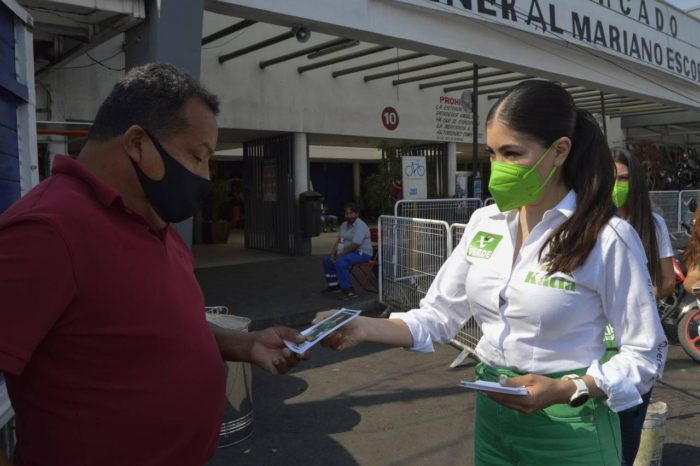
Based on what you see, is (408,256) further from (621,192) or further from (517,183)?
(517,183)

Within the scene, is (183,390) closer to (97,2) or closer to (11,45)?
(11,45)

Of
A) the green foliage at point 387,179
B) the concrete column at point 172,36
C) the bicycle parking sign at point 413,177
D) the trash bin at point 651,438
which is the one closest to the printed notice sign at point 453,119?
the green foliage at point 387,179

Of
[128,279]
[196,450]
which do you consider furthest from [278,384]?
[128,279]

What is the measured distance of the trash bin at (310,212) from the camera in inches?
480

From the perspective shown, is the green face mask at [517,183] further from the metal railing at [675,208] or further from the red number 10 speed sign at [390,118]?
the metal railing at [675,208]

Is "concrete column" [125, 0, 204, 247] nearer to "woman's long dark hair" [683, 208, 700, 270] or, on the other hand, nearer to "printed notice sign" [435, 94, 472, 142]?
"woman's long dark hair" [683, 208, 700, 270]

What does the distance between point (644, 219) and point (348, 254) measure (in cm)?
594

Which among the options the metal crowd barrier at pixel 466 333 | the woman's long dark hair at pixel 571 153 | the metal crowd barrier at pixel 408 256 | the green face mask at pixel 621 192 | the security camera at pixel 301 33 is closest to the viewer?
the woman's long dark hair at pixel 571 153

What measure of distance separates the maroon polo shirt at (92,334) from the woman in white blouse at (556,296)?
0.70 meters

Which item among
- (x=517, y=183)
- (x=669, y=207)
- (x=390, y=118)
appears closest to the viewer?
(x=517, y=183)

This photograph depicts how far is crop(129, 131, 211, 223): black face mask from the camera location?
1.60 meters

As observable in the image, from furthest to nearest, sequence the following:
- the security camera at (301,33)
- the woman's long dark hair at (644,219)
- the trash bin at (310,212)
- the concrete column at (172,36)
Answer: the trash bin at (310,212) → the security camera at (301,33) → the concrete column at (172,36) → the woman's long dark hair at (644,219)

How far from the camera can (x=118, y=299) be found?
55.1 inches

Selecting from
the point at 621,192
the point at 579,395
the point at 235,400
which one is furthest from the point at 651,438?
the point at 235,400
